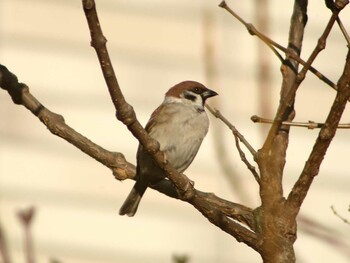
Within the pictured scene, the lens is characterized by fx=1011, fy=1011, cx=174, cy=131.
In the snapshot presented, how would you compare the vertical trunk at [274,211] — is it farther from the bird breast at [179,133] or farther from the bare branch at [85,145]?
the bird breast at [179,133]

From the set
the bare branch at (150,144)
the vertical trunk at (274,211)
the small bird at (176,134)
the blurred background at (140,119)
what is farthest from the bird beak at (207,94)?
the vertical trunk at (274,211)

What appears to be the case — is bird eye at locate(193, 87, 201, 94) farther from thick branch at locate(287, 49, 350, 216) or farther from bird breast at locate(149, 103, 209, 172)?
thick branch at locate(287, 49, 350, 216)

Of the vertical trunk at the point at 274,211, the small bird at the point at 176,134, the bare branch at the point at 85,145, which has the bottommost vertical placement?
the vertical trunk at the point at 274,211

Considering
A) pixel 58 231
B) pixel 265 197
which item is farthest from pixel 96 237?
pixel 265 197

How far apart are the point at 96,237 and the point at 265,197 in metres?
3.75

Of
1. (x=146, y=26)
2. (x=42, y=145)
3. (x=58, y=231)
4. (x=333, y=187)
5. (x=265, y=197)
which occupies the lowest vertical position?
(x=265, y=197)

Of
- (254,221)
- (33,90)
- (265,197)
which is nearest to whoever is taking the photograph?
(265,197)

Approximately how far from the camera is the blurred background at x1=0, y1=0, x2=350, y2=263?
229 inches

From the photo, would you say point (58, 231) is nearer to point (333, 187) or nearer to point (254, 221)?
point (333, 187)

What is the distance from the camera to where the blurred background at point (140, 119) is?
19.1ft

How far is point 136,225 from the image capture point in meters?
5.96

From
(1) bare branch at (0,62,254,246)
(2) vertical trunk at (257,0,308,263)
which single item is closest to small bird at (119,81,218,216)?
(1) bare branch at (0,62,254,246)

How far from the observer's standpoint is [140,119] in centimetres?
591

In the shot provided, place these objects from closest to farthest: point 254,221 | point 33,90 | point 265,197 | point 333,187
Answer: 1. point 265,197
2. point 254,221
3. point 33,90
4. point 333,187
